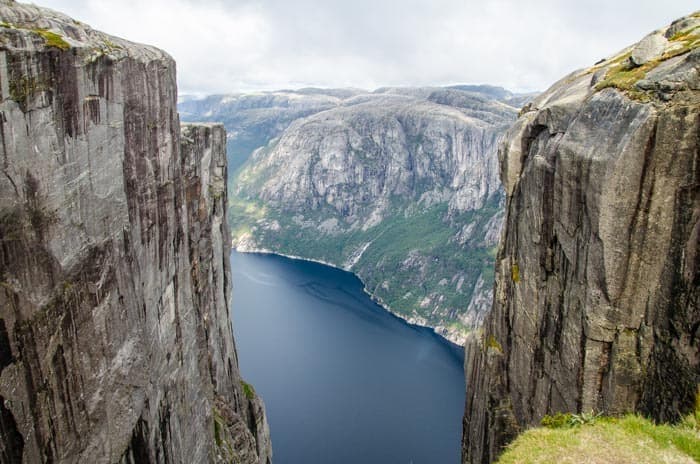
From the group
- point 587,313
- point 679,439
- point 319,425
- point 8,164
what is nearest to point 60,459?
point 8,164

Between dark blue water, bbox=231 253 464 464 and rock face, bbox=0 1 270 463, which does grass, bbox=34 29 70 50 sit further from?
dark blue water, bbox=231 253 464 464

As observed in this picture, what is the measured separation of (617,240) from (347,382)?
357 feet

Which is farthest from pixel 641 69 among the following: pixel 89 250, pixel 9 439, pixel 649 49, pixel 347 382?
pixel 347 382

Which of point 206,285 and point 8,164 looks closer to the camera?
point 8,164

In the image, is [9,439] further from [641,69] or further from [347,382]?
[347,382]

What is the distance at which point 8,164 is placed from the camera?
49.5 ft

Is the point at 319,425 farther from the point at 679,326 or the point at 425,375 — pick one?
the point at 679,326

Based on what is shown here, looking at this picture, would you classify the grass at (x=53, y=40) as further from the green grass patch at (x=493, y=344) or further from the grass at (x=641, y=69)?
the green grass patch at (x=493, y=344)

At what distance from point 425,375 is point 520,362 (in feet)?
342

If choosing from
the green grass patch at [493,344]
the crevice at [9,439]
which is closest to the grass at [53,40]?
the crevice at [9,439]

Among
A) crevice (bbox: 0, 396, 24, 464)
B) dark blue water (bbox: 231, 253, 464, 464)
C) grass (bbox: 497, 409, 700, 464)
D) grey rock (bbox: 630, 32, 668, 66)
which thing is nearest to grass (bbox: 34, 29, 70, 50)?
crevice (bbox: 0, 396, 24, 464)

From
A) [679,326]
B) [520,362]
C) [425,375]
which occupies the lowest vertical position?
[425,375]

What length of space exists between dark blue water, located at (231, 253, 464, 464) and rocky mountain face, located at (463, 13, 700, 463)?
2902 inches

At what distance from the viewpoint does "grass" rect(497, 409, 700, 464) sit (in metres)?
15.6
